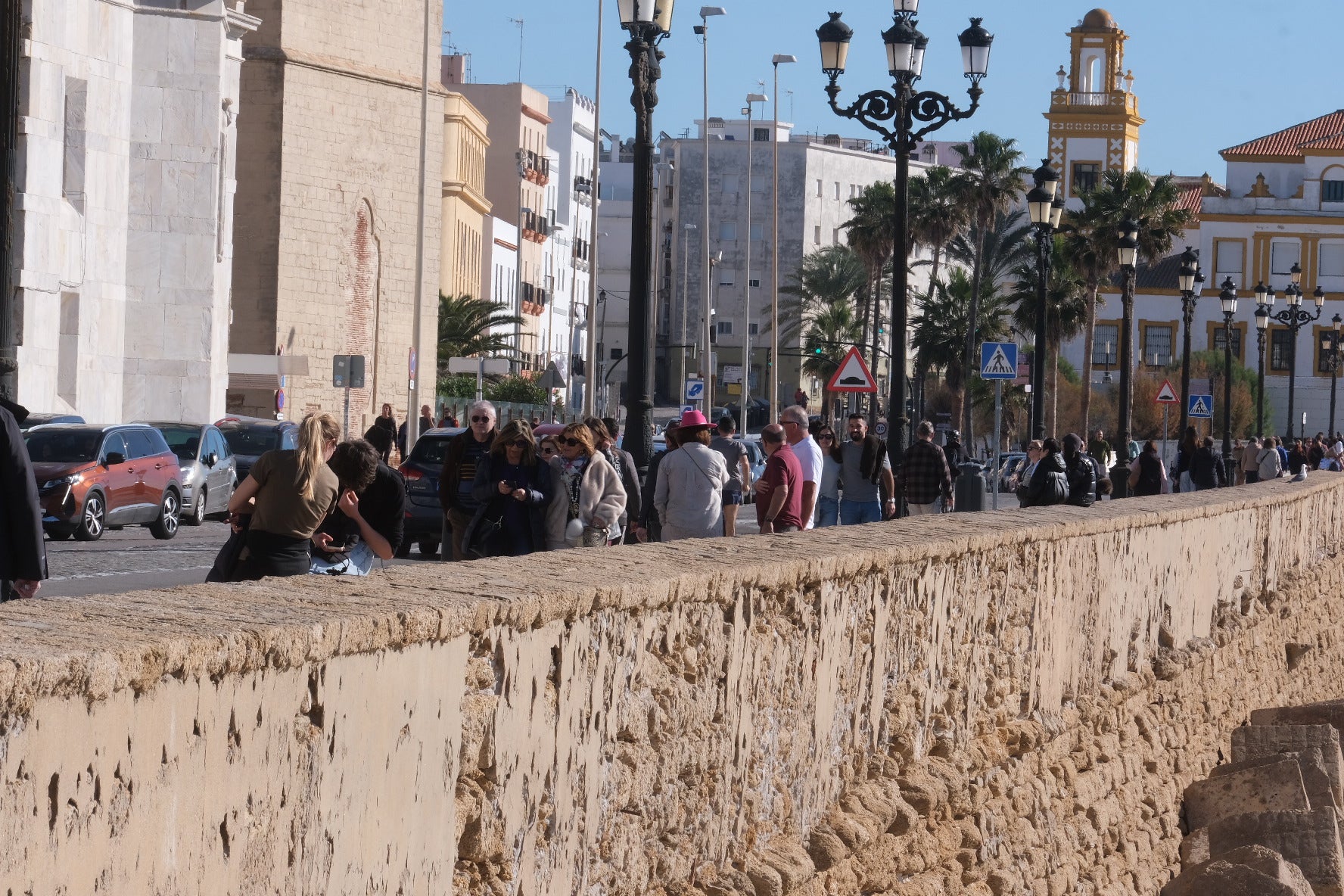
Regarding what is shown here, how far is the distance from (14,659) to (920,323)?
86.9 m

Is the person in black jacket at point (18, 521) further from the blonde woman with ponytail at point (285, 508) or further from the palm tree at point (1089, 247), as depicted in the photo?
the palm tree at point (1089, 247)

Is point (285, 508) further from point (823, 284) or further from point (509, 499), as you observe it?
point (823, 284)

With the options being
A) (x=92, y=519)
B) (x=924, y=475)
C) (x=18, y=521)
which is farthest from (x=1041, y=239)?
(x=18, y=521)

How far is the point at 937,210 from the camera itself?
7331cm

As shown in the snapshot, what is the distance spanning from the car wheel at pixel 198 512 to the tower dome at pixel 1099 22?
8819cm

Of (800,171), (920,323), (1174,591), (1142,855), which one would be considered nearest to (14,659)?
(1142,855)

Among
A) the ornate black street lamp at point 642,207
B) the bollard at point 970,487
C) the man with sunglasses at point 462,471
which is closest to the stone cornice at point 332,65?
the bollard at point 970,487

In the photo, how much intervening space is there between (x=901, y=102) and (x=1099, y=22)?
92.3 metres

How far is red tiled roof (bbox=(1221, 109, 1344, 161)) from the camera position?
10825cm

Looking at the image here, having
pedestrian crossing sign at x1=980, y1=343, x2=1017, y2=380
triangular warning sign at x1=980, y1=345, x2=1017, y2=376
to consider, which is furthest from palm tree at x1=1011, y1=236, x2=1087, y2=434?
triangular warning sign at x1=980, y1=345, x2=1017, y2=376

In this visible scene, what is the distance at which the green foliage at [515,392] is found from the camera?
220 feet

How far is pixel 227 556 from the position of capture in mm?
8336

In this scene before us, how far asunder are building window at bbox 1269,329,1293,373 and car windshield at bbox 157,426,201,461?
85.2m

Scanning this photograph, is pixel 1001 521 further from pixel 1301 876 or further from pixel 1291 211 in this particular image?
pixel 1291 211
